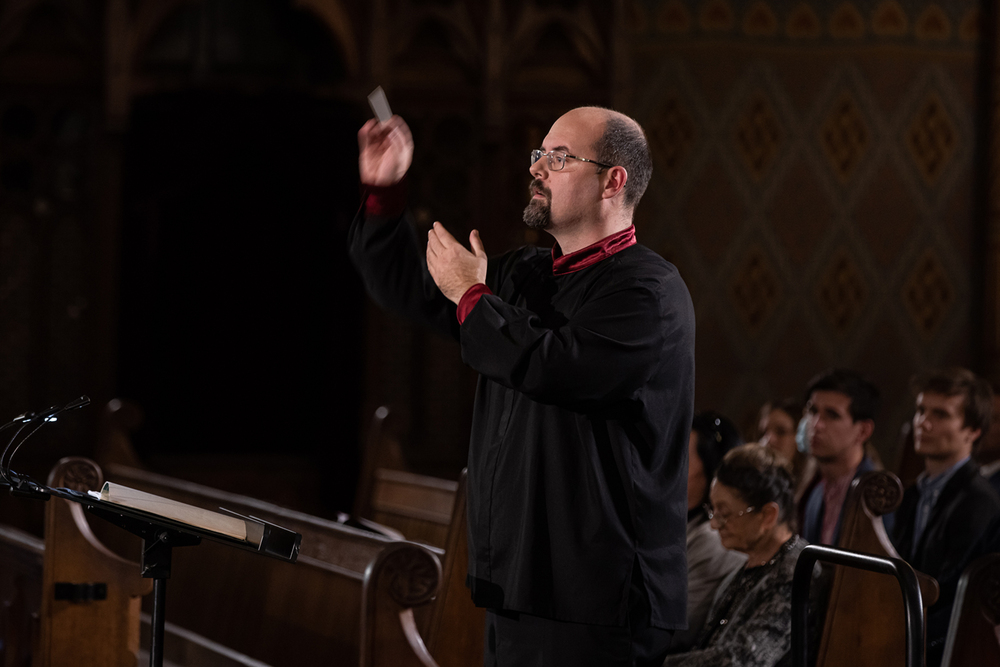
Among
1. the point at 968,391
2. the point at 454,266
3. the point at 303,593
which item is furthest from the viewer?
the point at 968,391

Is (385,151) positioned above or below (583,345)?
above

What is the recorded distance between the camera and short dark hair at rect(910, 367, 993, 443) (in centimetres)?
388

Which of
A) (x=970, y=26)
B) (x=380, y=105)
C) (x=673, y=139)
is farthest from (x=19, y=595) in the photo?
(x=970, y=26)

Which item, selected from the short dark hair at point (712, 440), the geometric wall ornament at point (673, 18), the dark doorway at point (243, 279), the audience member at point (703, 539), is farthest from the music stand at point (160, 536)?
the geometric wall ornament at point (673, 18)

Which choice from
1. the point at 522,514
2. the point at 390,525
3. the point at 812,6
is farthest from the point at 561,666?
the point at 812,6

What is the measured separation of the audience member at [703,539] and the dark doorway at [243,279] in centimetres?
341

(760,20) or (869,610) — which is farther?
(760,20)

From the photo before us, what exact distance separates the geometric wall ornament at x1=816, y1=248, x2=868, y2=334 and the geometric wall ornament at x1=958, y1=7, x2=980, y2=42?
159cm

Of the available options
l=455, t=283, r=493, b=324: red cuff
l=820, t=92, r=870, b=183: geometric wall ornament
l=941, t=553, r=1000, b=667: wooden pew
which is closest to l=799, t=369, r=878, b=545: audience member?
l=941, t=553, r=1000, b=667: wooden pew

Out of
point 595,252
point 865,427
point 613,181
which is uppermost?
point 613,181

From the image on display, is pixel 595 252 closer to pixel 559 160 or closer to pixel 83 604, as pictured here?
pixel 559 160

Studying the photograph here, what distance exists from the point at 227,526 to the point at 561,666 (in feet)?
1.81

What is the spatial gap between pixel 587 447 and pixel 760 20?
611 cm

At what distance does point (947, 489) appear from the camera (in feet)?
12.1
